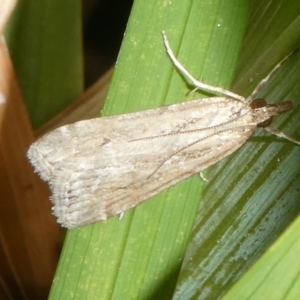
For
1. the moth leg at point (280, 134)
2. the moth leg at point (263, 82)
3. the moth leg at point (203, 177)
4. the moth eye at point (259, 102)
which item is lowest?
the moth leg at point (203, 177)

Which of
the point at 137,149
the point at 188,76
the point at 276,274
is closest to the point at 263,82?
the point at 188,76

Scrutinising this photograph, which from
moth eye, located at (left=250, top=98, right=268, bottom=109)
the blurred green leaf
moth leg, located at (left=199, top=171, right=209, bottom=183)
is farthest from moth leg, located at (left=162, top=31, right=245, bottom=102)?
the blurred green leaf

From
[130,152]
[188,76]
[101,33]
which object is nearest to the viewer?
[188,76]

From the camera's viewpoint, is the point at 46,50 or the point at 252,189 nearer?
the point at 252,189

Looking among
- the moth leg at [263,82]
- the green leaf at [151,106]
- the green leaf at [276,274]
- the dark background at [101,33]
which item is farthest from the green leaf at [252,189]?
the dark background at [101,33]

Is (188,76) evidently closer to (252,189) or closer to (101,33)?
(252,189)

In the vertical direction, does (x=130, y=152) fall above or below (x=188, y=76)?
below

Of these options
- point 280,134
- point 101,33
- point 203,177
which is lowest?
point 101,33

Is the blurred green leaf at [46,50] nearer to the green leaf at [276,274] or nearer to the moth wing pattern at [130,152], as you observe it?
the moth wing pattern at [130,152]

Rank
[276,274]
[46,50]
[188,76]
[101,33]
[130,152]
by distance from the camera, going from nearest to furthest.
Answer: [276,274], [188,76], [130,152], [46,50], [101,33]
